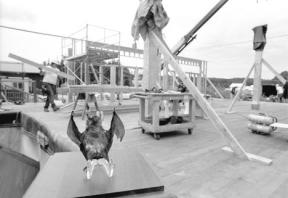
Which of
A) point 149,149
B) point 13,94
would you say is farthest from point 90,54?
point 149,149

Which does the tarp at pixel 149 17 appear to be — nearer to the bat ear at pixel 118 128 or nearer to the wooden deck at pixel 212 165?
the wooden deck at pixel 212 165

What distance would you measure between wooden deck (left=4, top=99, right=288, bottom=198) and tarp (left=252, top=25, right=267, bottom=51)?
2.86 m

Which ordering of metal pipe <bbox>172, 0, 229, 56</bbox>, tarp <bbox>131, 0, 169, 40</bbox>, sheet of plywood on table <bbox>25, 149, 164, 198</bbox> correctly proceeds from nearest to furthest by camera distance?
1. sheet of plywood on table <bbox>25, 149, 164, 198</bbox>
2. tarp <bbox>131, 0, 169, 40</bbox>
3. metal pipe <bbox>172, 0, 229, 56</bbox>

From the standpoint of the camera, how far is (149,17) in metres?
2.86

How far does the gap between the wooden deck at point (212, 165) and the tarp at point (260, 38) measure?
9.38ft

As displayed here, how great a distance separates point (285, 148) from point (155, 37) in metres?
2.12

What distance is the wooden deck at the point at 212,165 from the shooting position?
1.34 m

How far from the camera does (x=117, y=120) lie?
1.20m

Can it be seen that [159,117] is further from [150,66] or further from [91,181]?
[91,181]

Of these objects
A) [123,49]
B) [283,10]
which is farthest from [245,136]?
[123,49]

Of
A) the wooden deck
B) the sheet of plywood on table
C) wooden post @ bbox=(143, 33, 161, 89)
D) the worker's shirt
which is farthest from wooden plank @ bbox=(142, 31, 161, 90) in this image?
the worker's shirt

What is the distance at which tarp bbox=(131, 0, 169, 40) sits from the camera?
9.21 feet

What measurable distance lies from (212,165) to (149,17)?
213 cm

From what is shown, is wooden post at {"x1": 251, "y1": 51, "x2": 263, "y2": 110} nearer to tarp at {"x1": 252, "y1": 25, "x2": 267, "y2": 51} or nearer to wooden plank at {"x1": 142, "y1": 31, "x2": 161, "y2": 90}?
tarp at {"x1": 252, "y1": 25, "x2": 267, "y2": 51}
